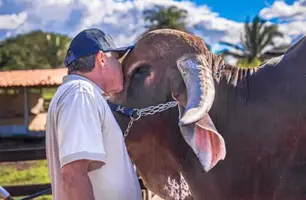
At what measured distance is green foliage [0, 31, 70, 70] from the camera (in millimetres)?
46281

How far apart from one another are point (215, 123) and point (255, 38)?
43.6 meters

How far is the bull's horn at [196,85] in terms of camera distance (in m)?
1.90

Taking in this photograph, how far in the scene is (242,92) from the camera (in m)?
2.29

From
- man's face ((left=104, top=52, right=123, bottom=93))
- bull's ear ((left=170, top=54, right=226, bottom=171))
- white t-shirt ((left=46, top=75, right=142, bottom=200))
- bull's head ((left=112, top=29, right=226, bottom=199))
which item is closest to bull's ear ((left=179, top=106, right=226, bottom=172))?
bull's ear ((left=170, top=54, right=226, bottom=171))

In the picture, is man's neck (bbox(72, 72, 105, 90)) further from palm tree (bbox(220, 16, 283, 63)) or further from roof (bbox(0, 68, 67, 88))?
palm tree (bbox(220, 16, 283, 63))

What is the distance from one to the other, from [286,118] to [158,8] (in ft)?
138

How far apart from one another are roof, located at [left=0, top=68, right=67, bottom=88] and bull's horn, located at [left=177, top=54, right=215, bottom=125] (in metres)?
17.8

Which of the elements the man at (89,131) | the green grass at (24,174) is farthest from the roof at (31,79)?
the man at (89,131)

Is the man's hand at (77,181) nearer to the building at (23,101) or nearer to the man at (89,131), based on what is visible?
the man at (89,131)

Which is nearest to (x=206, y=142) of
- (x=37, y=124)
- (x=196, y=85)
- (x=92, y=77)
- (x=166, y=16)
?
(x=196, y=85)

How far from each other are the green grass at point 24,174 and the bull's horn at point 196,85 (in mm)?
9543

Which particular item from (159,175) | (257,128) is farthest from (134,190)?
(257,128)

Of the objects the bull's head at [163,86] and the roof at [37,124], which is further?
the roof at [37,124]

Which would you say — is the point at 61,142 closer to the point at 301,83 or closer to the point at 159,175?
the point at 159,175
